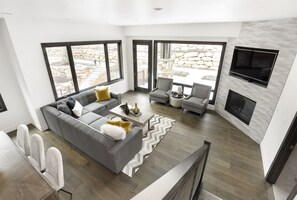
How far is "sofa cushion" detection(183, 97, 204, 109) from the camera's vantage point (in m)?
4.57

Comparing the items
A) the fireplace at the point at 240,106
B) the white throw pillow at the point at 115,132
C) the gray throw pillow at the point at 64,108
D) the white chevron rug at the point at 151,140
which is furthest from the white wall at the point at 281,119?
the gray throw pillow at the point at 64,108

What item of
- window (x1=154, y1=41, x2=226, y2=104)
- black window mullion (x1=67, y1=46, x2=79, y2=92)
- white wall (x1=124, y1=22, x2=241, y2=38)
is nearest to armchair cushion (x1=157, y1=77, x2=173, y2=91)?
window (x1=154, y1=41, x2=226, y2=104)

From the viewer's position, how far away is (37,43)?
11.6ft

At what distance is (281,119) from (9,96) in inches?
246

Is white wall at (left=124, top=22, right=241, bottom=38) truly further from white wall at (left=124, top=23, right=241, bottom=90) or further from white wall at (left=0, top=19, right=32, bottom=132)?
white wall at (left=0, top=19, right=32, bottom=132)

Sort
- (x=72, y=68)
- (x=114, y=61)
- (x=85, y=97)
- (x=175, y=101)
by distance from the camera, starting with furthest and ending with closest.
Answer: (x=114, y=61)
(x=175, y=101)
(x=85, y=97)
(x=72, y=68)

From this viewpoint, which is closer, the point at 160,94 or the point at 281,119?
the point at 281,119

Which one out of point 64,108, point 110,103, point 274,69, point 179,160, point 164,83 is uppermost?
point 274,69

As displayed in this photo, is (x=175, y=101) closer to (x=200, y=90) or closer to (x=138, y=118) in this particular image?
(x=200, y=90)

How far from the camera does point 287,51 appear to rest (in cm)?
295

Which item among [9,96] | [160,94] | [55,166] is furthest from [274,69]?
[9,96]

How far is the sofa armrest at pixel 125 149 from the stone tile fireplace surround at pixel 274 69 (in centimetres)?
296

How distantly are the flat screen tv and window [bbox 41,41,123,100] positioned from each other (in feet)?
13.8

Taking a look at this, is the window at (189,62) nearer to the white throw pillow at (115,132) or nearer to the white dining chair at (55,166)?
the white throw pillow at (115,132)
